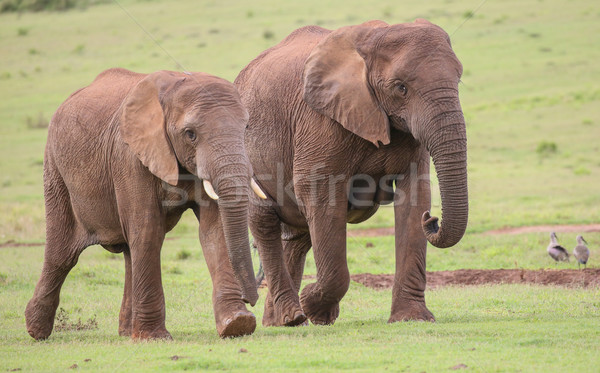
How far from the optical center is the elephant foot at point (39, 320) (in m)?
10.2

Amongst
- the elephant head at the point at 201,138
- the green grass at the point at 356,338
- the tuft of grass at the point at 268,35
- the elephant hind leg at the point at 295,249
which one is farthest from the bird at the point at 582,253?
the tuft of grass at the point at 268,35

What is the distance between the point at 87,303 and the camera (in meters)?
12.4

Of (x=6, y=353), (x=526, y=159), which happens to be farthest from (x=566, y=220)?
(x=6, y=353)

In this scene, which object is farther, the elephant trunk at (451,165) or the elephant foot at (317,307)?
the elephant foot at (317,307)

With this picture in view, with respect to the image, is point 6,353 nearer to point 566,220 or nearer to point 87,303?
point 87,303

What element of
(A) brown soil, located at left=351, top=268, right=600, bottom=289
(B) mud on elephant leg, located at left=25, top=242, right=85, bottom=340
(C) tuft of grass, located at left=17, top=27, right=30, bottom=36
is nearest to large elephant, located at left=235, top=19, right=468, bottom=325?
(B) mud on elephant leg, located at left=25, top=242, right=85, bottom=340

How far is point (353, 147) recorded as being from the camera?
9617mm

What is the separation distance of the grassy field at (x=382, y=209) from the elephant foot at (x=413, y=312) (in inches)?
9.8

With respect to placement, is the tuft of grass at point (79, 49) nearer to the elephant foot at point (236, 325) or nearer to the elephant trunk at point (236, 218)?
the elephant foot at point (236, 325)

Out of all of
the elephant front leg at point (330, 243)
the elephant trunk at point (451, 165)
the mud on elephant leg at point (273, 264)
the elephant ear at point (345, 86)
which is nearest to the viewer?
the elephant trunk at point (451, 165)

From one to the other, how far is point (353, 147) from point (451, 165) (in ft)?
3.87

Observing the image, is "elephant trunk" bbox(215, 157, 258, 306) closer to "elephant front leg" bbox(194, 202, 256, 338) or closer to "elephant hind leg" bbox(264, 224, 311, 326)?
"elephant front leg" bbox(194, 202, 256, 338)

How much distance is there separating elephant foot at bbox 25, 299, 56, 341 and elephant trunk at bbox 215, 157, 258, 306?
2601mm

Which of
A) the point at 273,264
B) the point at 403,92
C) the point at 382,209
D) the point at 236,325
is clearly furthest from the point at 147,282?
the point at 382,209
